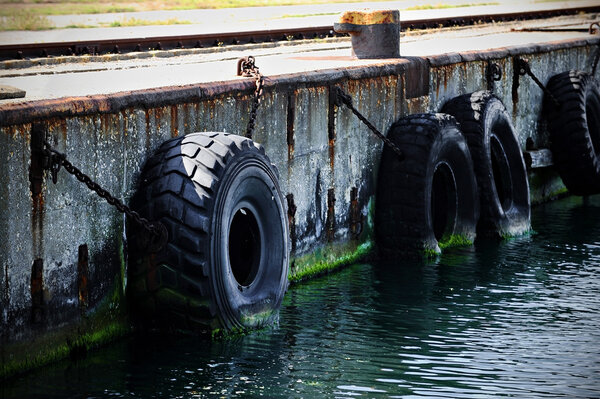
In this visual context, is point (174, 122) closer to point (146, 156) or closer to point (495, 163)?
Result: point (146, 156)

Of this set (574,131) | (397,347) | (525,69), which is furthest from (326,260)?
(574,131)

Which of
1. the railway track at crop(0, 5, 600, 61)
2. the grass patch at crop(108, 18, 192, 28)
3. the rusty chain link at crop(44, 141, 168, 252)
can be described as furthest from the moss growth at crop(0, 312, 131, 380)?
the grass patch at crop(108, 18, 192, 28)

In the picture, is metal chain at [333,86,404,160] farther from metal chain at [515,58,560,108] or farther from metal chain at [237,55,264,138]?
metal chain at [515,58,560,108]

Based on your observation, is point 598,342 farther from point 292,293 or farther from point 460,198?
point 460,198

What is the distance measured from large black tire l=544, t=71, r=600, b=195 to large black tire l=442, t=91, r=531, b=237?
203 centimetres

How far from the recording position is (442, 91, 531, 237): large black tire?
1276 cm

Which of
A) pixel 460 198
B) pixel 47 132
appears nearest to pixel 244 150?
pixel 47 132

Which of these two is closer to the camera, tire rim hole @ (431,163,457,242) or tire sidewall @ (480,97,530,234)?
tire rim hole @ (431,163,457,242)

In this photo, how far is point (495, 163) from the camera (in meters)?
13.7

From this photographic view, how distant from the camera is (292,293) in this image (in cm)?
1030

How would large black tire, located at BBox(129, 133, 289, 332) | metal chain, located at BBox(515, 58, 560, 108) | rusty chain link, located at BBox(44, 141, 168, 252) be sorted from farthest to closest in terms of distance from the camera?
metal chain, located at BBox(515, 58, 560, 108) → large black tire, located at BBox(129, 133, 289, 332) → rusty chain link, located at BBox(44, 141, 168, 252)

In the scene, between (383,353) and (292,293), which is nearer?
(383,353)

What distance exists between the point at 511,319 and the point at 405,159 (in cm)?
258

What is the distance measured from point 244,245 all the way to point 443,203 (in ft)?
11.6
